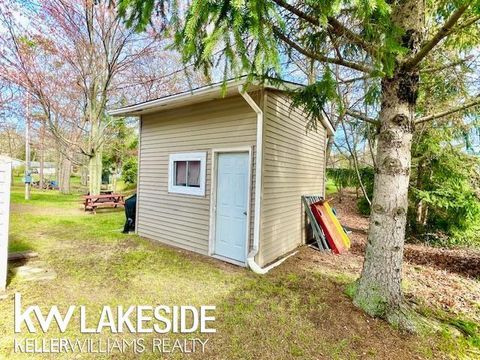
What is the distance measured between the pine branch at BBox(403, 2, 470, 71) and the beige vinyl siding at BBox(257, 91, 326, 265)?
1557 mm

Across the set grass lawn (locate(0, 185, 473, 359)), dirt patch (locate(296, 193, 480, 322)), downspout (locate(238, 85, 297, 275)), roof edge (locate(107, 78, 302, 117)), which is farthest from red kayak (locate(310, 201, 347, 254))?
roof edge (locate(107, 78, 302, 117))

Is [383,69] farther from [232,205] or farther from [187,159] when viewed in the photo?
[187,159]

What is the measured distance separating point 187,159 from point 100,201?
6.95 meters

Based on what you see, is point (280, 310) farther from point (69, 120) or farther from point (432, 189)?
point (69, 120)

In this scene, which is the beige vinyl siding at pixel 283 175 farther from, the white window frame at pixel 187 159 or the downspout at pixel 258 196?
the white window frame at pixel 187 159

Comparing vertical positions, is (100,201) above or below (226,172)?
below

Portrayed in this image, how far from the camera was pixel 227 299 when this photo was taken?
3.62 meters

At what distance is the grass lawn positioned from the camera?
2.67 m

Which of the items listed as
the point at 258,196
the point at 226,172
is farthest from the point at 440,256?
the point at 226,172

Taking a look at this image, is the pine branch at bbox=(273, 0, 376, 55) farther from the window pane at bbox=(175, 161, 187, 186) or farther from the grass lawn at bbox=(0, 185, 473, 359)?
the window pane at bbox=(175, 161, 187, 186)

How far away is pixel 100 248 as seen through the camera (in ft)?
18.8

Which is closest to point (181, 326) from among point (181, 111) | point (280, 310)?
point (280, 310)

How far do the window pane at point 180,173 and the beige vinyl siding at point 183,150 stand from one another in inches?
11.0

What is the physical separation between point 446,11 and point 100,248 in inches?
276
